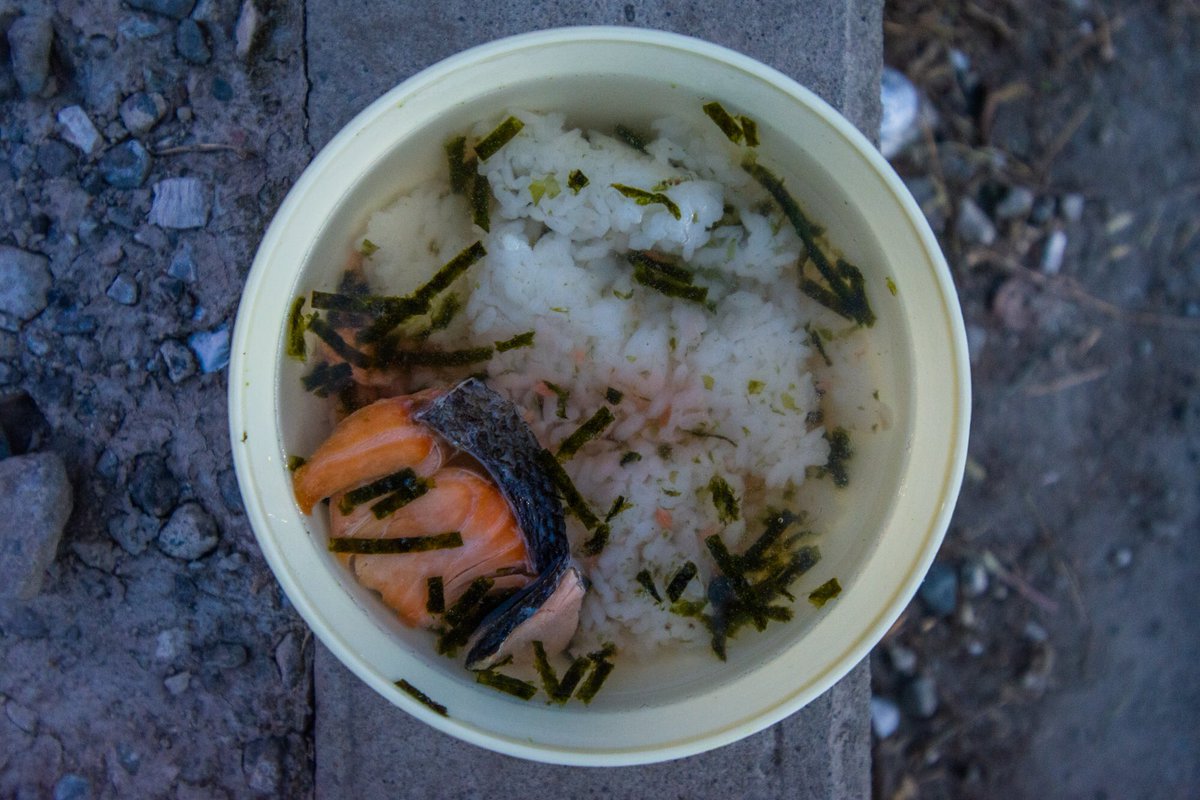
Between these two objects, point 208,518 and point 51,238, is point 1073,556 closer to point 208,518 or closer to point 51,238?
point 208,518

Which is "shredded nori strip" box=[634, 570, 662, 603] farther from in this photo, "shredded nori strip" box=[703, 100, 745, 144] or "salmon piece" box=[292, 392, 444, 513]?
"shredded nori strip" box=[703, 100, 745, 144]

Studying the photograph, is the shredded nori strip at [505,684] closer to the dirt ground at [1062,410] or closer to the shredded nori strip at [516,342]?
the shredded nori strip at [516,342]

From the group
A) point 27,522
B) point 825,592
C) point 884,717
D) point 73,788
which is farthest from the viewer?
point 884,717

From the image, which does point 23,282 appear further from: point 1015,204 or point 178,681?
point 1015,204

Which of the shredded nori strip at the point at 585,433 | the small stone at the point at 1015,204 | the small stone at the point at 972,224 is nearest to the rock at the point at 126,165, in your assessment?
the shredded nori strip at the point at 585,433

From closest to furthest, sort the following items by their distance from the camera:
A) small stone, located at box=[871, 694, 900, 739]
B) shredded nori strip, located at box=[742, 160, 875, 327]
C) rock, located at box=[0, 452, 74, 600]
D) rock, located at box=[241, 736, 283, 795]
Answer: shredded nori strip, located at box=[742, 160, 875, 327] < rock, located at box=[0, 452, 74, 600] < rock, located at box=[241, 736, 283, 795] < small stone, located at box=[871, 694, 900, 739]

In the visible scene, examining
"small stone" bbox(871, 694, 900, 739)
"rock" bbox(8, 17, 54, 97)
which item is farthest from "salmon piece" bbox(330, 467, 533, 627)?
"small stone" bbox(871, 694, 900, 739)

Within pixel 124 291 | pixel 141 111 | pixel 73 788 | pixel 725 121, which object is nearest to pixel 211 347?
pixel 124 291
